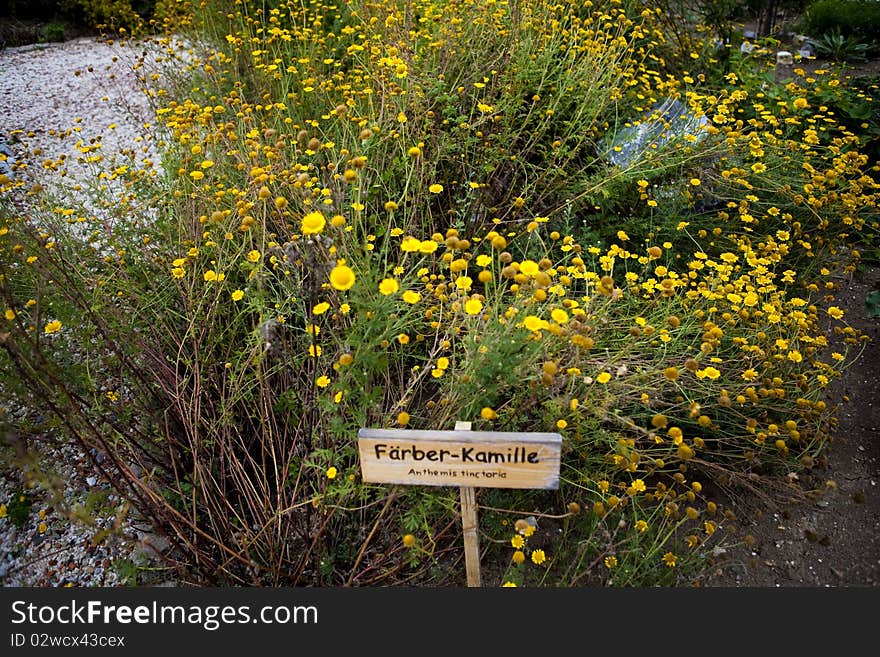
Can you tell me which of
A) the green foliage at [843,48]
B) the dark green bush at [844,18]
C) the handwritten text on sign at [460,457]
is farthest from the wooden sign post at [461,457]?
the dark green bush at [844,18]

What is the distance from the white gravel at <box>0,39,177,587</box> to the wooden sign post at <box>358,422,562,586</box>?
0.69 m

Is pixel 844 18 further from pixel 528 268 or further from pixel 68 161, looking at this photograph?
pixel 68 161

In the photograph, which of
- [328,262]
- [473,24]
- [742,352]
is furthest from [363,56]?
[742,352]

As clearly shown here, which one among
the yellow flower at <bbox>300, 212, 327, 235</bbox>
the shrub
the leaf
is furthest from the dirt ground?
the yellow flower at <bbox>300, 212, 327, 235</bbox>

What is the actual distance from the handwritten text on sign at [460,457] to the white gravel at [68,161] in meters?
0.68

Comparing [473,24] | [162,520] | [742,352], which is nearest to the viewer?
[162,520]

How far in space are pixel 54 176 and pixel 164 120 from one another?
63.0 inches

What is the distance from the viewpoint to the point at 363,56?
3.84 m

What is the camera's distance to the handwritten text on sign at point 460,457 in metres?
1.61

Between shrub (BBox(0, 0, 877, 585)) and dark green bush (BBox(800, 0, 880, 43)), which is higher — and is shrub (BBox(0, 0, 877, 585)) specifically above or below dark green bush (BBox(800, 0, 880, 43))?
below

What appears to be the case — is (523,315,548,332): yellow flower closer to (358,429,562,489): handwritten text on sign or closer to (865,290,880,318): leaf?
(358,429,562,489): handwritten text on sign

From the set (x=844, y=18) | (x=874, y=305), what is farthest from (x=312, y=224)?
(x=844, y=18)

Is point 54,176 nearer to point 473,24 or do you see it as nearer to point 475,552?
point 473,24

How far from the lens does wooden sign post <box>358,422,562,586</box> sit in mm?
1611
